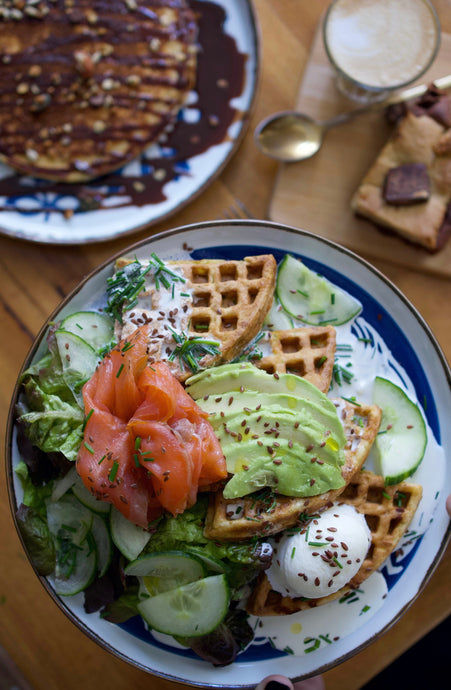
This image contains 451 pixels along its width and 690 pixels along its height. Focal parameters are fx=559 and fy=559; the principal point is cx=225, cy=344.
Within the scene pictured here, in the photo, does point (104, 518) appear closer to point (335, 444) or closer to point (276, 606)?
point (276, 606)

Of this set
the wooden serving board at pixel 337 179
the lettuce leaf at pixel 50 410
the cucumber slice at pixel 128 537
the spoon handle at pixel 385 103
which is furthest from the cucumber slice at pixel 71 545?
the spoon handle at pixel 385 103

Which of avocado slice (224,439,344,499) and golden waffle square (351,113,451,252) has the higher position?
golden waffle square (351,113,451,252)

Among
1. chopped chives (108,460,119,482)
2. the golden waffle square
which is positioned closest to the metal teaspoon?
the golden waffle square

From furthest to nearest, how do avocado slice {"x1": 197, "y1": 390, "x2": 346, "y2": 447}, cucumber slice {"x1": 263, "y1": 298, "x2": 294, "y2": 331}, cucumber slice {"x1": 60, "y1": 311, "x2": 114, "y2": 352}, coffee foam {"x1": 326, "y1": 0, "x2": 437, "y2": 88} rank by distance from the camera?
coffee foam {"x1": 326, "y1": 0, "x2": 437, "y2": 88}, cucumber slice {"x1": 263, "y1": 298, "x2": 294, "y2": 331}, cucumber slice {"x1": 60, "y1": 311, "x2": 114, "y2": 352}, avocado slice {"x1": 197, "y1": 390, "x2": 346, "y2": 447}

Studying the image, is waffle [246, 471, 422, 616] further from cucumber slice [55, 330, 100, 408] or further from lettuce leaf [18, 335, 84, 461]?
cucumber slice [55, 330, 100, 408]

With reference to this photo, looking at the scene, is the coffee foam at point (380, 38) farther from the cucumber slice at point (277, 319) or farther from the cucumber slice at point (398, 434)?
the cucumber slice at point (398, 434)

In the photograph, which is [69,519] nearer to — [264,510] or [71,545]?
[71,545]
